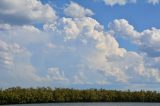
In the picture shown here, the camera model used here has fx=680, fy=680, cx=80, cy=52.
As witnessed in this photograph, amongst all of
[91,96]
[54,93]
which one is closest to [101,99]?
[91,96]

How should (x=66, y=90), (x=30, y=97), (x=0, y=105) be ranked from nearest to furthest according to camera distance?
(x=0, y=105)
(x=30, y=97)
(x=66, y=90)

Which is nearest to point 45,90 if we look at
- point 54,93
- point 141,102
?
point 54,93

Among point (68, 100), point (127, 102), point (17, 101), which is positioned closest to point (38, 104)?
point (17, 101)

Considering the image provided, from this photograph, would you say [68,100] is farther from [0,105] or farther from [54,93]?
[0,105]

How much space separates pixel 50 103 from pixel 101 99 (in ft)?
67.1

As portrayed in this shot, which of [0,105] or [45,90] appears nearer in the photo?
[0,105]

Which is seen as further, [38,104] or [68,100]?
[68,100]

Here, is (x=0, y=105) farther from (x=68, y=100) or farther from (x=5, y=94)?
(x=68, y=100)

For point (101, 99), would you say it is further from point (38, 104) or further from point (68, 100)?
point (38, 104)

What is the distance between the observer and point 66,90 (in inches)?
7756

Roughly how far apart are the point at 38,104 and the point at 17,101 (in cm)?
670

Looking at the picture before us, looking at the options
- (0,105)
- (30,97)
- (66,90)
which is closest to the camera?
(0,105)

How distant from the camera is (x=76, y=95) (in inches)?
7687

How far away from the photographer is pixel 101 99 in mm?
199250
